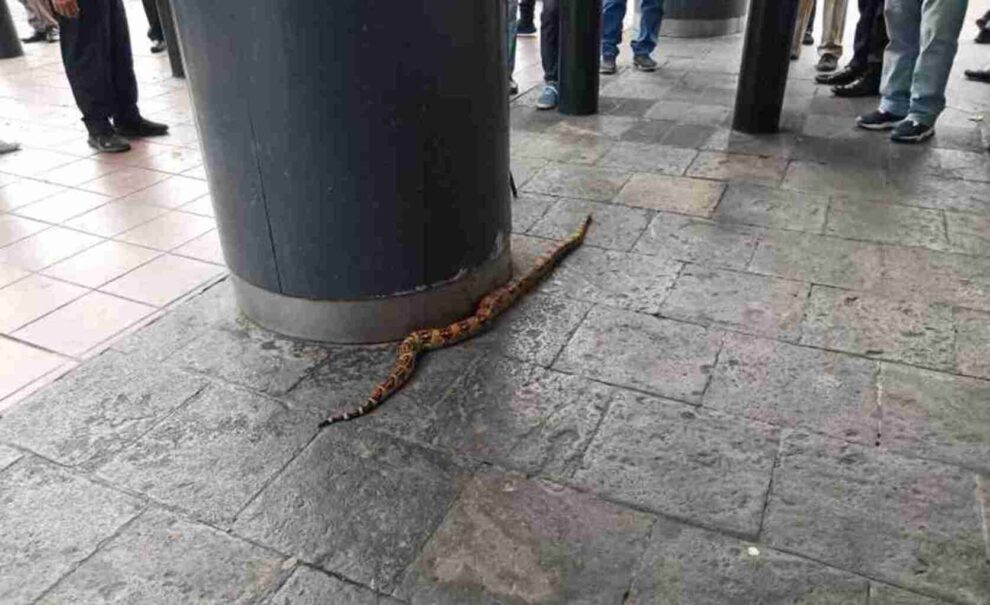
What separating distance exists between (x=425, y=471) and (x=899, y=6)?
4.74 meters

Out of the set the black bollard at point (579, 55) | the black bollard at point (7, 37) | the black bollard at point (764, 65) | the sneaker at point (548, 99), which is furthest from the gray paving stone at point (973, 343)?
the black bollard at point (7, 37)

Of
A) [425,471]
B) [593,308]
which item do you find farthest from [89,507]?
[593,308]

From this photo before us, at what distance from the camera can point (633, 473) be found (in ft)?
7.48

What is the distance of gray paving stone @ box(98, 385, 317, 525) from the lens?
2232mm

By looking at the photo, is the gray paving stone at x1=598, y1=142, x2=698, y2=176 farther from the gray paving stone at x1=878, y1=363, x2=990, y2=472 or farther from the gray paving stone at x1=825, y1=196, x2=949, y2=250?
the gray paving stone at x1=878, y1=363, x2=990, y2=472

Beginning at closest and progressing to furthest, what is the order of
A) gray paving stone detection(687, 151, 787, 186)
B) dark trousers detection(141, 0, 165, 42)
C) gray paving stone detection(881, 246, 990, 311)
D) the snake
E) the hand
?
the snake → gray paving stone detection(881, 246, 990, 311) → gray paving stone detection(687, 151, 787, 186) → the hand → dark trousers detection(141, 0, 165, 42)

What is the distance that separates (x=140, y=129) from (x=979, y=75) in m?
7.15

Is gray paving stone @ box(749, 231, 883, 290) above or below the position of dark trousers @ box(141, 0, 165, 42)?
below

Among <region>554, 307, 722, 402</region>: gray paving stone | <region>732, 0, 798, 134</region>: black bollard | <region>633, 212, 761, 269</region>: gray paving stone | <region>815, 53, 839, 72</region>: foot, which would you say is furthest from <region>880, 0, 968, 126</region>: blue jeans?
<region>554, 307, 722, 402</region>: gray paving stone

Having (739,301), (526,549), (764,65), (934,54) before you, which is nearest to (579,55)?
(764,65)

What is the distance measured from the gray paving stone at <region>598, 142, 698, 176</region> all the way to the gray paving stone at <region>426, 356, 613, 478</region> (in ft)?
8.01

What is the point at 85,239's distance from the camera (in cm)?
398

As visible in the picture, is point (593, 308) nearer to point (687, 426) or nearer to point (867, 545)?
point (687, 426)

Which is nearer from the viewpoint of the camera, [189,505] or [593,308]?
[189,505]
